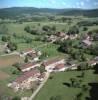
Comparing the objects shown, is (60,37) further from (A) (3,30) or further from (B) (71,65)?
(B) (71,65)

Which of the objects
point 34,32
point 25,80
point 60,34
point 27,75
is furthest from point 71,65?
point 34,32

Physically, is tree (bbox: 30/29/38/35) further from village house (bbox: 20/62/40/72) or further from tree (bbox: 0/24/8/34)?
village house (bbox: 20/62/40/72)

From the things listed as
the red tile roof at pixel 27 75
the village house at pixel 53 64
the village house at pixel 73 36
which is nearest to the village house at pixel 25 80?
the red tile roof at pixel 27 75

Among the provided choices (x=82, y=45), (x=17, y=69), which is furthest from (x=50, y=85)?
(x=82, y=45)

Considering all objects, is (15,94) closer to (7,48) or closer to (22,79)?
(22,79)

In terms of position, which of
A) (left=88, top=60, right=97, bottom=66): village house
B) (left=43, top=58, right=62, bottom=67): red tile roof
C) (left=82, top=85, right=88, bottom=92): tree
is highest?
(left=88, top=60, right=97, bottom=66): village house

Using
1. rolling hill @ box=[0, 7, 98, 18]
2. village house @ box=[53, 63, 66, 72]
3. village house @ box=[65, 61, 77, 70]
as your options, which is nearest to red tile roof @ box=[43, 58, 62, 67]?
village house @ box=[53, 63, 66, 72]

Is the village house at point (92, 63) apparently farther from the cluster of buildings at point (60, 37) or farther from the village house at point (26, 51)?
the cluster of buildings at point (60, 37)
